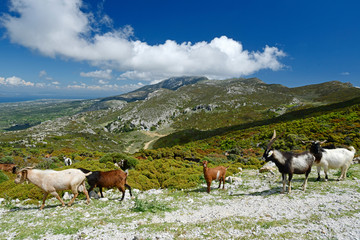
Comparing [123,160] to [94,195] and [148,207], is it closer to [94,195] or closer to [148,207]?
[94,195]

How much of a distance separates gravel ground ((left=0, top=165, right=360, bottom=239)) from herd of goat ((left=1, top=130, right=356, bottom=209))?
0.85 metres

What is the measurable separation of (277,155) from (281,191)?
6.72ft

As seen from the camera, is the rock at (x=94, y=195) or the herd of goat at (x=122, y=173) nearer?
the herd of goat at (x=122, y=173)

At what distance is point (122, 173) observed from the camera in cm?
919

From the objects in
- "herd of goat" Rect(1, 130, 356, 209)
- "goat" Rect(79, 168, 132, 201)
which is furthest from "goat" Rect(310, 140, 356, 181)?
"goat" Rect(79, 168, 132, 201)

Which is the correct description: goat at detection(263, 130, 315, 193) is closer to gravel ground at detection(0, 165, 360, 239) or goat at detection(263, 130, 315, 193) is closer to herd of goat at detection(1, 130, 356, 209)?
herd of goat at detection(1, 130, 356, 209)

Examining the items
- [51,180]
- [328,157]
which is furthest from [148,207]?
[328,157]

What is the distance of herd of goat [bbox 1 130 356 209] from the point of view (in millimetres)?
7988

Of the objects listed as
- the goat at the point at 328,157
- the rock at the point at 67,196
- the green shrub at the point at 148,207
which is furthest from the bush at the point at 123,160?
the goat at the point at 328,157

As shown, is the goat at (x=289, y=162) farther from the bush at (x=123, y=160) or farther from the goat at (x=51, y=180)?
the bush at (x=123, y=160)

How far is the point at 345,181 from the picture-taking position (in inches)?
424

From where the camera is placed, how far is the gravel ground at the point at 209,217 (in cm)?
569

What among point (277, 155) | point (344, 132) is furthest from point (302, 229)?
point (344, 132)

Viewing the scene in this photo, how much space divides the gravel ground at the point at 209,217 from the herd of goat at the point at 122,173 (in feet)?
2.77
